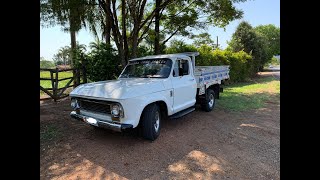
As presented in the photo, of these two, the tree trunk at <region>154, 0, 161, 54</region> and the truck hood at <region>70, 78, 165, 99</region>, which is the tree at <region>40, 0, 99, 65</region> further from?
the truck hood at <region>70, 78, 165, 99</region>

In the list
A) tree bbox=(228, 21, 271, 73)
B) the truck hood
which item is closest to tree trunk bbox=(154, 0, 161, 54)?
the truck hood

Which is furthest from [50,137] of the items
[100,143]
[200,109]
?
[200,109]

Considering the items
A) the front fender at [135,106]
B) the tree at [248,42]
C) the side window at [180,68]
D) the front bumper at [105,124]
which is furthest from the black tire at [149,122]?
the tree at [248,42]

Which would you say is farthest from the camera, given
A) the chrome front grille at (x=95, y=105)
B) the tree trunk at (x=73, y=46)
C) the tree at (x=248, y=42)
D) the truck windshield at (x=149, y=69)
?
the tree at (x=248, y=42)

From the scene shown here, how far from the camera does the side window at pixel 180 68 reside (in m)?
6.51

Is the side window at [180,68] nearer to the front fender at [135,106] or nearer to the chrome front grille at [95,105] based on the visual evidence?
the front fender at [135,106]

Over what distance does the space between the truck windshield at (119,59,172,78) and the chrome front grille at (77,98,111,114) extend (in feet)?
5.33

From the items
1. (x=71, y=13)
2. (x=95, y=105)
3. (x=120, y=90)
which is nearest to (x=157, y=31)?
(x=71, y=13)

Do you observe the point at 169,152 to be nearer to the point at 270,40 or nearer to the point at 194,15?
the point at 194,15

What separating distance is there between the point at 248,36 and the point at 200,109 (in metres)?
20.5

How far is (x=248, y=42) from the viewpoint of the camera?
26109mm

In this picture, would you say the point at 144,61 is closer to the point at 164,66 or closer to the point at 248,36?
the point at 164,66

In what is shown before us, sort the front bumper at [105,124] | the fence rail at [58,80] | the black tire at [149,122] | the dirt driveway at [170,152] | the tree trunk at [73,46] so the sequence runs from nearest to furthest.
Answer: the dirt driveway at [170,152]
the front bumper at [105,124]
the black tire at [149,122]
the fence rail at [58,80]
the tree trunk at [73,46]

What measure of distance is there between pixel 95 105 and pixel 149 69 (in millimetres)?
1856
